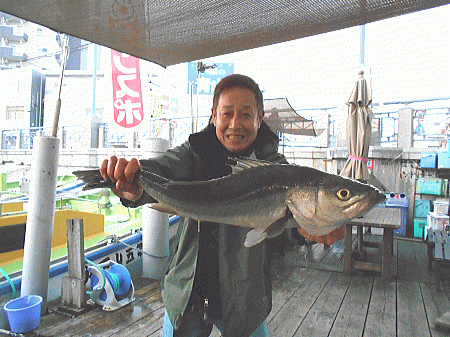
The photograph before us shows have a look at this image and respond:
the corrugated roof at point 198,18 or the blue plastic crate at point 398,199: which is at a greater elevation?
the corrugated roof at point 198,18

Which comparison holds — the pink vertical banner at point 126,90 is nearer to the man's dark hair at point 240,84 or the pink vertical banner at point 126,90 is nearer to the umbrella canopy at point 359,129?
the umbrella canopy at point 359,129

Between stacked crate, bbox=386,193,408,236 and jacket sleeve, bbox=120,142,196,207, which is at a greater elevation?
jacket sleeve, bbox=120,142,196,207

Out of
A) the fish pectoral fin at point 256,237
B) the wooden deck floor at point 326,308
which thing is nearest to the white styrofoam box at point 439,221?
the wooden deck floor at point 326,308

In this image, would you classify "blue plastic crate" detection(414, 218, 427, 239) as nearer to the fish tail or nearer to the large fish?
the large fish

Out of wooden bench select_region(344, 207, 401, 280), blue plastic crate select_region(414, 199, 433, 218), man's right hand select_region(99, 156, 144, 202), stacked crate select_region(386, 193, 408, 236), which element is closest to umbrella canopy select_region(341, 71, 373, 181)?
wooden bench select_region(344, 207, 401, 280)

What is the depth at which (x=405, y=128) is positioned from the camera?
1014 centimetres

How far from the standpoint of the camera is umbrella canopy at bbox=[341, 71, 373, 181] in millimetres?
7074

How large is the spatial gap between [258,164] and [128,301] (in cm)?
360

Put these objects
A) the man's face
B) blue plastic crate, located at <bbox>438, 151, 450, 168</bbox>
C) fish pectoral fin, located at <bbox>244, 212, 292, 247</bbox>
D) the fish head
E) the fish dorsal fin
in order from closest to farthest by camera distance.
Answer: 1. the fish head
2. fish pectoral fin, located at <bbox>244, 212, 292, 247</bbox>
3. the fish dorsal fin
4. the man's face
5. blue plastic crate, located at <bbox>438, 151, 450, 168</bbox>

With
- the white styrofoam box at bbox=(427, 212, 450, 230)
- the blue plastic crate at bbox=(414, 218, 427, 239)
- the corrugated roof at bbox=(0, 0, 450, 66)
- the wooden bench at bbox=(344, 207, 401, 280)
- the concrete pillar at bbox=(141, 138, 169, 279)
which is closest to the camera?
the corrugated roof at bbox=(0, 0, 450, 66)

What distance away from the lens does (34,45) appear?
52.8 metres

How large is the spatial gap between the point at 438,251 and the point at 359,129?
10.3ft

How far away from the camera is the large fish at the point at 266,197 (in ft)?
4.07

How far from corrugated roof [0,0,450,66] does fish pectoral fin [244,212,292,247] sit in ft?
6.69
